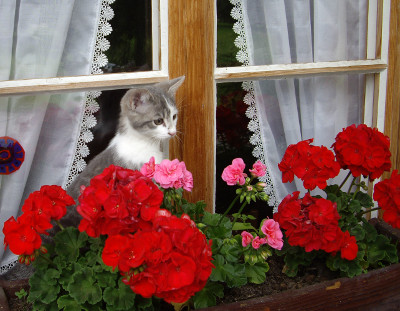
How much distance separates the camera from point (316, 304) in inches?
51.5

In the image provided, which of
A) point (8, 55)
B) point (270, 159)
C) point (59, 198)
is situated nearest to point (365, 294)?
point (270, 159)

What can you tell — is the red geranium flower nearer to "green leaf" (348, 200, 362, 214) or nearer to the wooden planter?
the wooden planter

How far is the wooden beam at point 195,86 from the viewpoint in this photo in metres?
1.54

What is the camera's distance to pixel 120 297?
1.14m

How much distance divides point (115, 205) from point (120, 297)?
0.86 ft

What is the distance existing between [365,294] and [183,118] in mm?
849

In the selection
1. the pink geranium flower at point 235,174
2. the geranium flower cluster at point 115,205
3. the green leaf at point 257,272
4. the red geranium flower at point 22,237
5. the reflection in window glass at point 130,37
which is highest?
the reflection in window glass at point 130,37

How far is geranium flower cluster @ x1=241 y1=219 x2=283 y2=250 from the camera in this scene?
1.29m

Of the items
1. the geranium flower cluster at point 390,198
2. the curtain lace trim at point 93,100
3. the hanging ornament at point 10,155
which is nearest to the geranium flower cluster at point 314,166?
the geranium flower cluster at point 390,198

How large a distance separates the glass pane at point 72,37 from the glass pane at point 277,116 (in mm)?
383

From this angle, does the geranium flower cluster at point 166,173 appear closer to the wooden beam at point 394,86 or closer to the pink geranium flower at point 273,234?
the pink geranium flower at point 273,234

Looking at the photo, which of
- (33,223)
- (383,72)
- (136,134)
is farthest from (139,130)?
(383,72)

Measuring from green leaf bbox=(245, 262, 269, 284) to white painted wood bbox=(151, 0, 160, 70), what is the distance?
2.49 ft

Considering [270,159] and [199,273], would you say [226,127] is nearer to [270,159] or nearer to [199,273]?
[270,159]
